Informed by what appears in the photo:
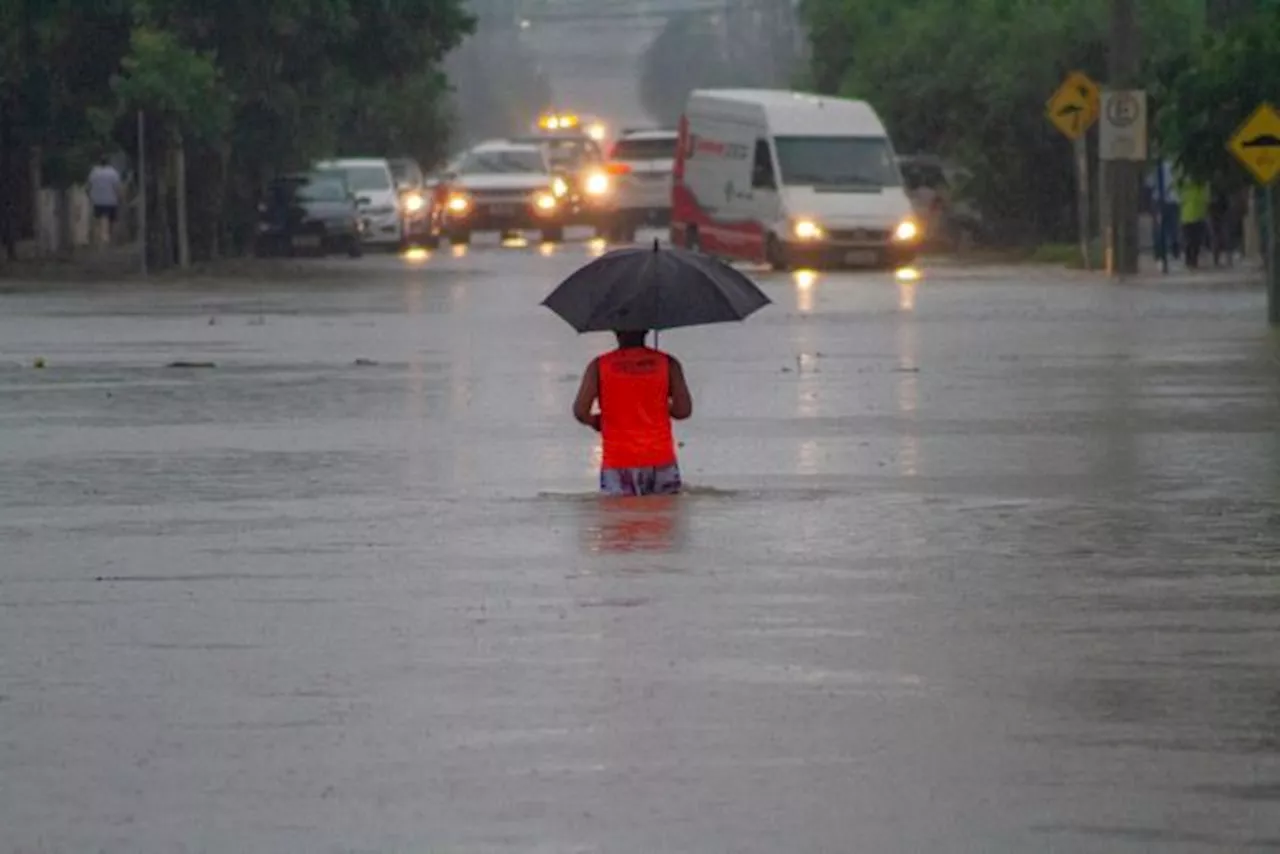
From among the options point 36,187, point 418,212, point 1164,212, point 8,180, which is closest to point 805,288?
point 1164,212

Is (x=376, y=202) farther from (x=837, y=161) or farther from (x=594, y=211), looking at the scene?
(x=837, y=161)

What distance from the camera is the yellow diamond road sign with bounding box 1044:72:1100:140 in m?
49.5

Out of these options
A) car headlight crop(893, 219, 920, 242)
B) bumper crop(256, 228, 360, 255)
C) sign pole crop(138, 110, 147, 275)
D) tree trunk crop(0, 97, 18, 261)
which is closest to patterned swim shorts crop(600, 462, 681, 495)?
sign pole crop(138, 110, 147, 275)

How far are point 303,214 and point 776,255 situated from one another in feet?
41.4

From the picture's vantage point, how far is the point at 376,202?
65.8 m

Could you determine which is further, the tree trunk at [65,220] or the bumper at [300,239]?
the tree trunk at [65,220]

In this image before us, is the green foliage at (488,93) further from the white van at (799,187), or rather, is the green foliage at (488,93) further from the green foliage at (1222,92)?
the green foliage at (1222,92)

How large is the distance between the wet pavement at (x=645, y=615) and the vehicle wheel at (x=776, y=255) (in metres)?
23.6

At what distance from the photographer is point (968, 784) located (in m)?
9.91

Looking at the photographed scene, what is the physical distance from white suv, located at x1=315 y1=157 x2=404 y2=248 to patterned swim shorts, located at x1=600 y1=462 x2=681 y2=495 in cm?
4706

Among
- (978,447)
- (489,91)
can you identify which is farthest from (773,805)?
(489,91)

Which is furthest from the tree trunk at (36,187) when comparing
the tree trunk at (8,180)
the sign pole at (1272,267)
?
the sign pole at (1272,267)

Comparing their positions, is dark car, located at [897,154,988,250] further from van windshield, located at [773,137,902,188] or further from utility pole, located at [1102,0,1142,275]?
utility pole, located at [1102,0,1142,275]

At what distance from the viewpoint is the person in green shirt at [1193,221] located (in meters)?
47.0
